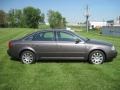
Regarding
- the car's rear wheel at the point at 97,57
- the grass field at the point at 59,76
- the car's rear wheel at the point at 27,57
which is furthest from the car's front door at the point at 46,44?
the car's rear wheel at the point at 97,57

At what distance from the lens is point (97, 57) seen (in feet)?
39.4

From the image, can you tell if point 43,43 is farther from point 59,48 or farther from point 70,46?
point 70,46

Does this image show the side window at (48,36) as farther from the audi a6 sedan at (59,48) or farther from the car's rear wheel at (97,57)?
the car's rear wheel at (97,57)

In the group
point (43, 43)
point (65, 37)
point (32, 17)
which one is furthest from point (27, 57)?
point (32, 17)

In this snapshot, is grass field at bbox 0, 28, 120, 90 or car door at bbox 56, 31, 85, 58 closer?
grass field at bbox 0, 28, 120, 90

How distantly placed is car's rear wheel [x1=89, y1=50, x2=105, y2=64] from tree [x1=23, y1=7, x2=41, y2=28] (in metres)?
131

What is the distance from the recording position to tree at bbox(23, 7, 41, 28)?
143 meters

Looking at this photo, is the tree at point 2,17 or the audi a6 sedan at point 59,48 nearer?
the audi a6 sedan at point 59,48

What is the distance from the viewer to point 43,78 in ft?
29.7

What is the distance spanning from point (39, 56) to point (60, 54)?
98 cm

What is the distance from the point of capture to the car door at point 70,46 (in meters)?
11.9

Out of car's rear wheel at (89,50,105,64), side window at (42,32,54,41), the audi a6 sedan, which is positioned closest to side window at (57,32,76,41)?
the audi a6 sedan

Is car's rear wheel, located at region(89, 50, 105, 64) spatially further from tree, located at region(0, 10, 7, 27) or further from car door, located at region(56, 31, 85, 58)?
tree, located at region(0, 10, 7, 27)

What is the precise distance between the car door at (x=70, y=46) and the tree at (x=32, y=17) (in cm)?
13107
